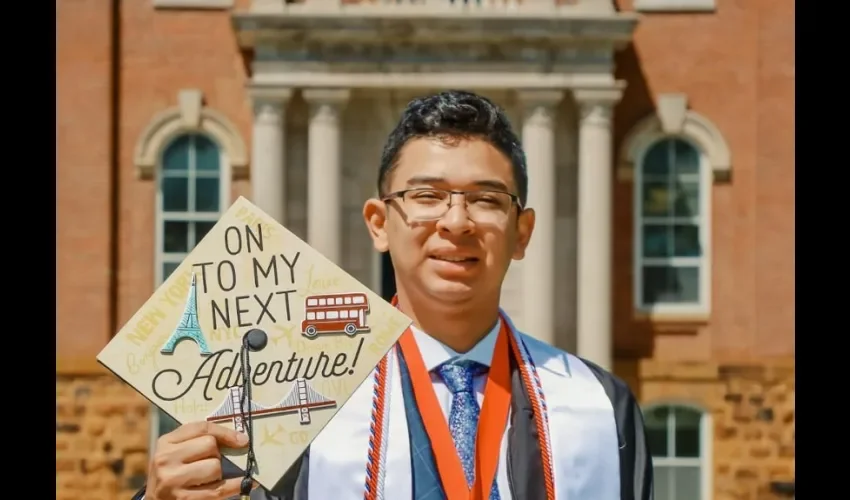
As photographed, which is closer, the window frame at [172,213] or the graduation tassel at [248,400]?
the graduation tassel at [248,400]

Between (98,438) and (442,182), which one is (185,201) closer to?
(98,438)

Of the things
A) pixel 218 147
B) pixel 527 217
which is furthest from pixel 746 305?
pixel 527 217

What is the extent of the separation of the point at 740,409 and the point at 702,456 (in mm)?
496

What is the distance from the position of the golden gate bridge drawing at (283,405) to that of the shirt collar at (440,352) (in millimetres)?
239

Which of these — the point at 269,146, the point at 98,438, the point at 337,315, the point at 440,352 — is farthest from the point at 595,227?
the point at 337,315

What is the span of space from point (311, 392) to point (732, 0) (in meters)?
8.81

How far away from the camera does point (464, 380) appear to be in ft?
7.85

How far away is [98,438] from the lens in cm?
990

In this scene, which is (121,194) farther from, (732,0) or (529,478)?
(529,478)

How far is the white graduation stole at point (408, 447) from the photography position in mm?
2320

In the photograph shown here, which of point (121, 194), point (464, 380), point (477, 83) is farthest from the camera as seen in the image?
point (121, 194)

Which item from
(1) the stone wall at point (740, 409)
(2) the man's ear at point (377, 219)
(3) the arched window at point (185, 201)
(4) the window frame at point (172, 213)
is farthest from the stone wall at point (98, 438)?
(2) the man's ear at point (377, 219)

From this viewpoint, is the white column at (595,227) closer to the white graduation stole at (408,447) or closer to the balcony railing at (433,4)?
the balcony railing at (433,4)

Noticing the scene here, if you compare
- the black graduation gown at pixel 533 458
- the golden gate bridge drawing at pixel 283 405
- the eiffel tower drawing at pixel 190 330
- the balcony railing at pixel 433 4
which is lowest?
the black graduation gown at pixel 533 458
